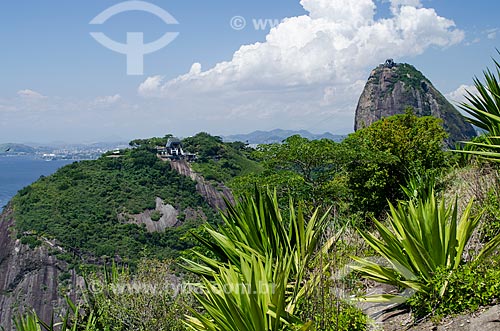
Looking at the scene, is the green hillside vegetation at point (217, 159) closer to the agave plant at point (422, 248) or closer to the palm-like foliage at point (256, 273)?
the palm-like foliage at point (256, 273)

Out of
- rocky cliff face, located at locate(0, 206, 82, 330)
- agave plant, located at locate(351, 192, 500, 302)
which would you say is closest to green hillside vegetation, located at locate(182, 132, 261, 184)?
rocky cliff face, located at locate(0, 206, 82, 330)

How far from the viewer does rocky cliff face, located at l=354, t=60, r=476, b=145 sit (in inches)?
4405

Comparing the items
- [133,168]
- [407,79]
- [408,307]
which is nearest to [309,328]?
[408,307]

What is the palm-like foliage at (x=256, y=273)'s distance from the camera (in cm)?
347

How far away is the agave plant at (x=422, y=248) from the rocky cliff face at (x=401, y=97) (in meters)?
108

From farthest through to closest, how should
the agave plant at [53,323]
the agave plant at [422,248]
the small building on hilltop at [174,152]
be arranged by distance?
1. the small building on hilltop at [174,152]
2. the agave plant at [53,323]
3. the agave plant at [422,248]

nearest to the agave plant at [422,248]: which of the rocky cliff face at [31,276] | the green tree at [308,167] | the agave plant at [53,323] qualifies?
the agave plant at [53,323]

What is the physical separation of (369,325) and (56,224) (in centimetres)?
5829

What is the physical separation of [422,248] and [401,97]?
115444mm

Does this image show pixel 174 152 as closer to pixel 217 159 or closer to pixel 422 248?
pixel 217 159

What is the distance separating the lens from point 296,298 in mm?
4008

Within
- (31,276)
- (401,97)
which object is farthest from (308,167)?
(401,97)

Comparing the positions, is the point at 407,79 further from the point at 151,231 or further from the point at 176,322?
the point at 176,322

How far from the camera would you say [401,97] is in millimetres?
112688
